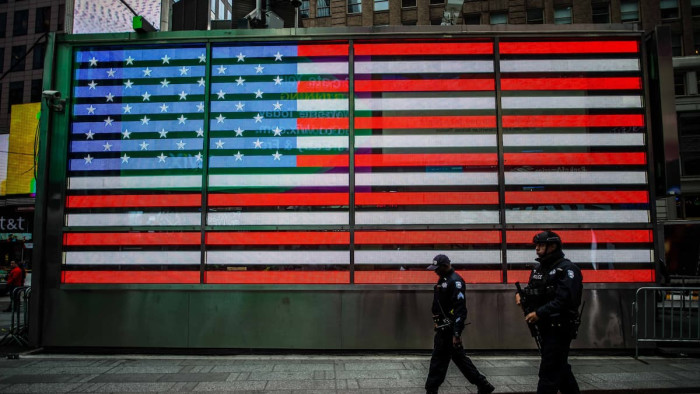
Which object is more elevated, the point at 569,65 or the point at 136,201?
the point at 569,65

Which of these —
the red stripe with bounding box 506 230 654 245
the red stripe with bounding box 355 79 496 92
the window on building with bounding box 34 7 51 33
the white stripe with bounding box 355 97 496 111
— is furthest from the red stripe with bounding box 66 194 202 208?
the window on building with bounding box 34 7 51 33

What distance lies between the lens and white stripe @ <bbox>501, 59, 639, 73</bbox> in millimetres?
8828

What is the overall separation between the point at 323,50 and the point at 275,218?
337 centimetres

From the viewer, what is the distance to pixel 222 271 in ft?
27.9

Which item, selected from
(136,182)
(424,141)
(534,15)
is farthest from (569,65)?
(534,15)

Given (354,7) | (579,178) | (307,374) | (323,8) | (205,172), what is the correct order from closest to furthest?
(307,374)
(579,178)
(205,172)
(354,7)
(323,8)

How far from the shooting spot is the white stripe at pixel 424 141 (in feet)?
28.6

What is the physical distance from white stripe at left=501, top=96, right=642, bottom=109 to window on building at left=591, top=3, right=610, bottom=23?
28790 mm

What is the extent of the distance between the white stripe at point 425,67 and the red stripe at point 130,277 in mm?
5046

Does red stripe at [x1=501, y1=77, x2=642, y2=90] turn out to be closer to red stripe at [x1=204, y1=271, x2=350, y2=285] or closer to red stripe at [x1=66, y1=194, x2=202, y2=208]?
red stripe at [x1=204, y1=271, x2=350, y2=285]

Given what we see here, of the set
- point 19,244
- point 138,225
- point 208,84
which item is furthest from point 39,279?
point 19,244

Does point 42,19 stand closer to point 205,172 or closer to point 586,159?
point 205,172

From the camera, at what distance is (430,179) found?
8.62 meters

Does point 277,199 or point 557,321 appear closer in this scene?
point 557,321
